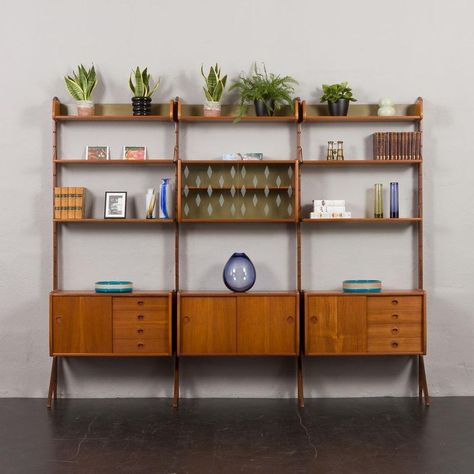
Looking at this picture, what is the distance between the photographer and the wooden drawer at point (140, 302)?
5.40m

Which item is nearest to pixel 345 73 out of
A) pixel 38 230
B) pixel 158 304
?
pixel 158 304

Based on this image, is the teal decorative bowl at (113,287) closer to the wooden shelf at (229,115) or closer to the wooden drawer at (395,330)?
the wooden shelf at (229,115)

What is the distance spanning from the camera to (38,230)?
5.83 metres

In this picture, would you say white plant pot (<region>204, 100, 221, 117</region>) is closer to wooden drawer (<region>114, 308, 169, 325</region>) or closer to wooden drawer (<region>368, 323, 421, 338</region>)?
wooden drawer (<region>114, 308, 169, 325</region>)

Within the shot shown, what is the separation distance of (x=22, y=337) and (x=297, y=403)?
7.43ft

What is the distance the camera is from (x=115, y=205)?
5.69 metres

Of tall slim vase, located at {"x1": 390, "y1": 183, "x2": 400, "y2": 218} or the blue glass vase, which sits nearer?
the blue glass vase

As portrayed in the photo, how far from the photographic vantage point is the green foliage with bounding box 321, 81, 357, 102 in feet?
18.5

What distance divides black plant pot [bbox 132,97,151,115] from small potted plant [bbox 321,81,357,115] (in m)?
1.39

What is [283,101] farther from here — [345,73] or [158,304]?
[158,304]

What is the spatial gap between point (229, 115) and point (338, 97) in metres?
0.88

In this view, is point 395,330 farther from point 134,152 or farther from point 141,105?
point 141,105

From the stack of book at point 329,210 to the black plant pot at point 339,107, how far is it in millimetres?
→ 714

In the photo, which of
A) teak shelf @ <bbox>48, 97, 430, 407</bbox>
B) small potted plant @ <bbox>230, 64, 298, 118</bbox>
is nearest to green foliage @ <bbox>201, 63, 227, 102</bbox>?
small potted plant @ <bbox>230, 64, 298, 118</bbox>
